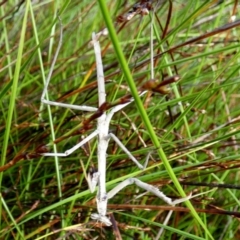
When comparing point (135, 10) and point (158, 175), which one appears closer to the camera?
point (135, 10)

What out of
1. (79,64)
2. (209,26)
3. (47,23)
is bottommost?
(209,26)

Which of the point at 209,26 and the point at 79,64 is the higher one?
the point at 79,64

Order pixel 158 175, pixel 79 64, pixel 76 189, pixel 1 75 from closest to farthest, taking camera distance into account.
→ pixel 158 175, pixel 76 189, pixel 1 75, pixel 79 64

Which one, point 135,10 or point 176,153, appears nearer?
point 135,10

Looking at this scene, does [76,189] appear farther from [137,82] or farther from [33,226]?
[137,82]

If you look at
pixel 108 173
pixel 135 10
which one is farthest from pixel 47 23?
pixel 135 10

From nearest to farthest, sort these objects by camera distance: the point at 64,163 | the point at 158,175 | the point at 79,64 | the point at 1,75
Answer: the point at 158,175
the point at 64,163
the point at 1,75
the point at 79,64

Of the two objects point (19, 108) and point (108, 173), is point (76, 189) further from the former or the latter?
point (19, 108)

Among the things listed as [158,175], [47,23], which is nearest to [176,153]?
[158,175]

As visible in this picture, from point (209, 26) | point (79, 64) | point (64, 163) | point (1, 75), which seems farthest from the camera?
point (209, 26)

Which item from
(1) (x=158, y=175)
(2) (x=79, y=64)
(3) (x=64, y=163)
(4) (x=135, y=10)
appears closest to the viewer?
(4) (x=135, y=10)
